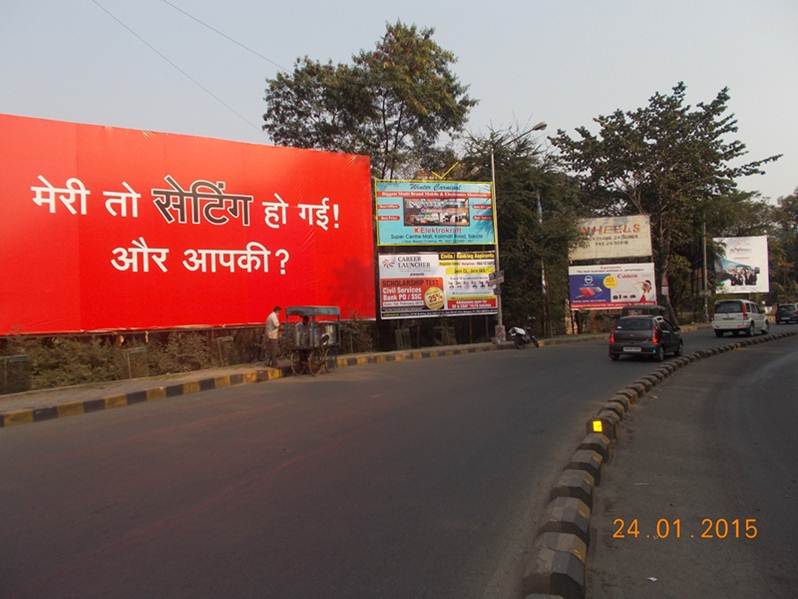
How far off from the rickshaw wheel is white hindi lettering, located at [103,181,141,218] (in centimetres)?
Result: 637

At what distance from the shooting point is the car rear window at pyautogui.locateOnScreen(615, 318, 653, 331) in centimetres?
1714

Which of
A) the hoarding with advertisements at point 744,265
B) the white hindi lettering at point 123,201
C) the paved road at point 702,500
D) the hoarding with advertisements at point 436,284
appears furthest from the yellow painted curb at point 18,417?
the hoarding with advertisements at point 744,265

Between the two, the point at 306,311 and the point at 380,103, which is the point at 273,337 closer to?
the point at 306,311

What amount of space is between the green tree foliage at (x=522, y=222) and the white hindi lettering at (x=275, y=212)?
37.2ft

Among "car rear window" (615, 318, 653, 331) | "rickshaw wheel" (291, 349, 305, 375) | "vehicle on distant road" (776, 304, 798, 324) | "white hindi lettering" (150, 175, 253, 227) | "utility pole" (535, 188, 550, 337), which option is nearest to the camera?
"rickshaw wheel" (291, 349, 305, 375)

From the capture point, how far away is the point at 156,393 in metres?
12.3

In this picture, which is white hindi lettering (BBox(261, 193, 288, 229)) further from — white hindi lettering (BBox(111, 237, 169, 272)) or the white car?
the white car

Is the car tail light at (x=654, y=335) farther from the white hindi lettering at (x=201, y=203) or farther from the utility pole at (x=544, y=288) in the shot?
the white hindi lettering at (x=201, y=203)

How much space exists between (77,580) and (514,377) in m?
10.8

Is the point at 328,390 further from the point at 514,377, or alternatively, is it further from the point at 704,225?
the point at 704,225

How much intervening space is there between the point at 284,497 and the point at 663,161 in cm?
3747

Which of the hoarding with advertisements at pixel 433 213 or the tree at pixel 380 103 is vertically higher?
the tree at pixel 380 103

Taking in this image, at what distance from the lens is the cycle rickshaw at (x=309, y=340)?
14969 millimetres

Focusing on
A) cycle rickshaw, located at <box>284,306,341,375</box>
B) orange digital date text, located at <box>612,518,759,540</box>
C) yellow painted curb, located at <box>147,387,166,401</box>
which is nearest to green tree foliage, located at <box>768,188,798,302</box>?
cycle rickshaw, located at <box>284,306,341,375</box>
